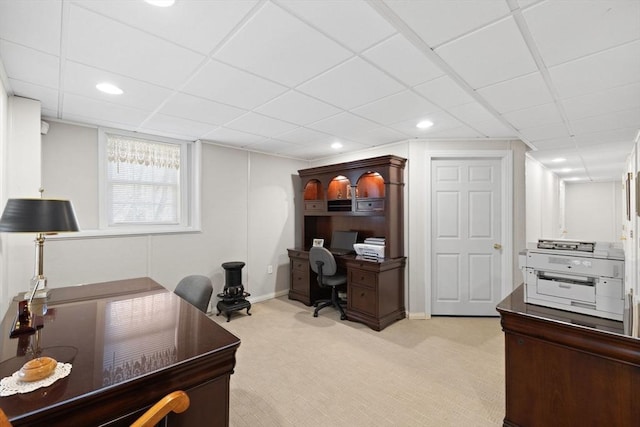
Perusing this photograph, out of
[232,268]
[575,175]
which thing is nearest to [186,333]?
[232,268]

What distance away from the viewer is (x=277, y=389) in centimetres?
229

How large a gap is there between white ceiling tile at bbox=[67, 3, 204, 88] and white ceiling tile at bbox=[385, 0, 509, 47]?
127 cm

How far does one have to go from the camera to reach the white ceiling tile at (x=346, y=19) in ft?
4.48

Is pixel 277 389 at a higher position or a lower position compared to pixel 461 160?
lower

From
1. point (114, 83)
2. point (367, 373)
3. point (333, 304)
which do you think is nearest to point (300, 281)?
point (333, 304)

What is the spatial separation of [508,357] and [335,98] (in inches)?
89.8

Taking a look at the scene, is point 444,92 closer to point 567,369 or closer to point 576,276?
point 576,276

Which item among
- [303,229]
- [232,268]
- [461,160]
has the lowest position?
[232,268]

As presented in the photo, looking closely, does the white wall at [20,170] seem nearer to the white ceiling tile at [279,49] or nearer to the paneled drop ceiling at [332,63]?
Result: the paneled drop ceiling at [332,63]

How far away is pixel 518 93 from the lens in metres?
2.29

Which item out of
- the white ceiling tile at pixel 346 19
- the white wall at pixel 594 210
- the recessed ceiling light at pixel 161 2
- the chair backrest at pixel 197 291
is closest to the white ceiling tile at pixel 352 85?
the white ceiling tile at pixel 346 19

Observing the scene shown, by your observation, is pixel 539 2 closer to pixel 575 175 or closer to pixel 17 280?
pixel 17 280

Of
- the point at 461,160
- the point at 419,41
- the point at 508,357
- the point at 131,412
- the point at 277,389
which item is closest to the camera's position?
the point at 131,412

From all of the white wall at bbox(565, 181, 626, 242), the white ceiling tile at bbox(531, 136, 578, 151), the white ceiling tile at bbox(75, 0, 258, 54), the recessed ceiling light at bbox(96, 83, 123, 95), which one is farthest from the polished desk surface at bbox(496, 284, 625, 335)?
the white wall at bbox(565, 181, 626, 242)
